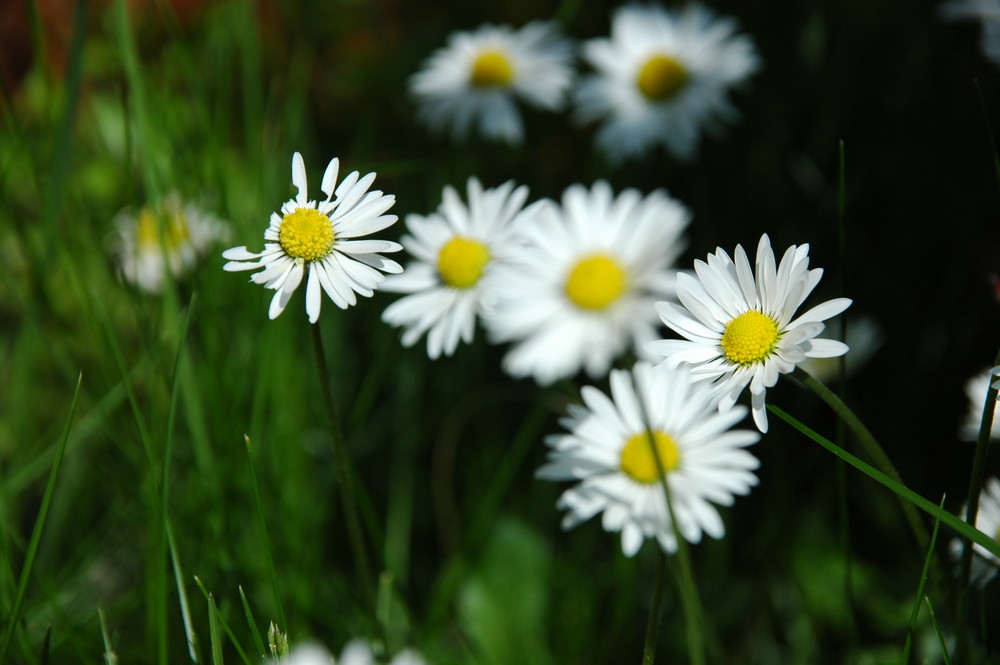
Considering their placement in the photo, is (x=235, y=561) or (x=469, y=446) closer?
(x=235, y=561)

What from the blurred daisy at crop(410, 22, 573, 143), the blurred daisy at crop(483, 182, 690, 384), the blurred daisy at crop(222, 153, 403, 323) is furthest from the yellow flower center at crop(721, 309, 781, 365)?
the blurred daisy at crop(410, 22, 573, 143)

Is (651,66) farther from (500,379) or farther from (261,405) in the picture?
(261,405)

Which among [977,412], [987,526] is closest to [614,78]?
[977,412]

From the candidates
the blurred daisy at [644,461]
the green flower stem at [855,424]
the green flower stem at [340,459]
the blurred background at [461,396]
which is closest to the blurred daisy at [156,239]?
the blurred background at [461,396]

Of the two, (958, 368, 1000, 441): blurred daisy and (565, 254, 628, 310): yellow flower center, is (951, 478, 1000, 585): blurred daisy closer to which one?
(958, 368, 1000, 441): blurred daisy

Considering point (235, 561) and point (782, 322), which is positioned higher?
point (782, 322)

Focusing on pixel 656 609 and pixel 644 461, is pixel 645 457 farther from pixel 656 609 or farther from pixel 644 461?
pixel 656 609

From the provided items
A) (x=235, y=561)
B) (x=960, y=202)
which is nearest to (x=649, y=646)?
(x=235, y=561)

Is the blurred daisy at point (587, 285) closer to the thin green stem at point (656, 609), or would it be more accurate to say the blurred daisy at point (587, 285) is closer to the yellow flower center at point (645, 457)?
the yellow flower center at point (645, 457)
